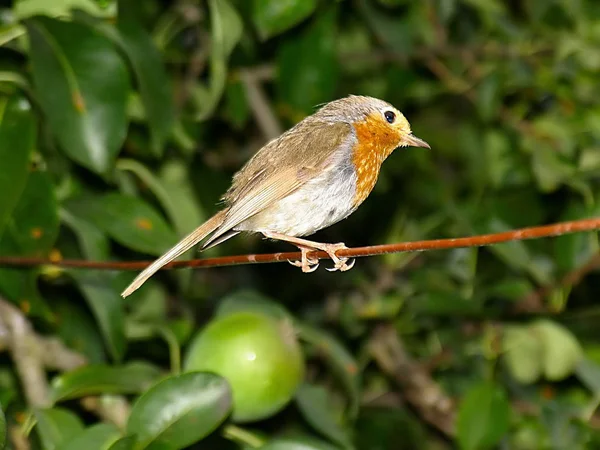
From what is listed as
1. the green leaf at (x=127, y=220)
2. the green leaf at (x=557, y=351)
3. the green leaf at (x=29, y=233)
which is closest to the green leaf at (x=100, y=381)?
the green leaf at (x=29, y=233)

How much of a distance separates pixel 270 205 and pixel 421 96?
6.54ft

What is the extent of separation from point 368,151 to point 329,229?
1.57 metres

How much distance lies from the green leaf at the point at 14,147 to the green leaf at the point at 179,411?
0.63 meters

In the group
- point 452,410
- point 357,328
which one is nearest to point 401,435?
point 452,410

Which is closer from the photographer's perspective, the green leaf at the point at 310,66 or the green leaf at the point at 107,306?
the green leaf at the point at 107,306

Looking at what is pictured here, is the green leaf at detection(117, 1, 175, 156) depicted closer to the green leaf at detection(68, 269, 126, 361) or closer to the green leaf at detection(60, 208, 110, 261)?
the green leaf at detection(60, 208, 110, 261)

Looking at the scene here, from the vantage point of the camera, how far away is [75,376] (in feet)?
8.02

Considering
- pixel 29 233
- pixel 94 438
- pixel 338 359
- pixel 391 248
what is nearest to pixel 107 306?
pixel 29 233

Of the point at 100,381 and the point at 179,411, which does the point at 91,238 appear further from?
the point at 179,411

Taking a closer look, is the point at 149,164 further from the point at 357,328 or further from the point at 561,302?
the point at 561,302

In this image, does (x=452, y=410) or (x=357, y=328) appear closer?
(x=452, y=410)

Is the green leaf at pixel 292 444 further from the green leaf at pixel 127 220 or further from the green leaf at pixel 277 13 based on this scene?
the green leaf at pixel 277 13

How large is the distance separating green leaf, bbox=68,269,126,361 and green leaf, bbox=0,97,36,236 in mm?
357

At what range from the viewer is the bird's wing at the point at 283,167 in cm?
268
